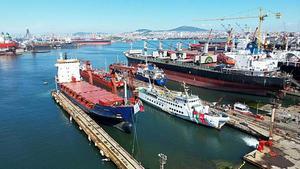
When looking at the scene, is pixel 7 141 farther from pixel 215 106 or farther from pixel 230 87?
pixel 230 87

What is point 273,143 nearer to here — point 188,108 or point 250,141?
point 250,141

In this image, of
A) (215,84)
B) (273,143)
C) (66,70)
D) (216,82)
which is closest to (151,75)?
(215,84)

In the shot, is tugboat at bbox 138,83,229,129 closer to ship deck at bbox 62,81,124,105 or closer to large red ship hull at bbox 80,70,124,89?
ship deck at bbox 62,81,124,105

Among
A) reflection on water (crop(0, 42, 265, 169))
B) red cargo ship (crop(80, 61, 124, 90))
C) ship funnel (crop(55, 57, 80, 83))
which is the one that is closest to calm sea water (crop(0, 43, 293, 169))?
reflection on water (crop(0, 42, 265, 169))

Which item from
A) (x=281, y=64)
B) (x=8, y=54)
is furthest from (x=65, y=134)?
(x=8, y=54)

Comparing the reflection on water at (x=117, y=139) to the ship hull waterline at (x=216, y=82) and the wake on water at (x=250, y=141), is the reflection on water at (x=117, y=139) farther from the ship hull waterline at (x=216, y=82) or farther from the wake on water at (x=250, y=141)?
the ship hull waterline at (x=216, y=82)

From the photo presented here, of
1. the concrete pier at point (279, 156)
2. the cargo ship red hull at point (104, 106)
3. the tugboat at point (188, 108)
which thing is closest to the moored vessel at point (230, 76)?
the tugboat at point (188, 108)
